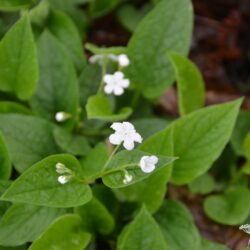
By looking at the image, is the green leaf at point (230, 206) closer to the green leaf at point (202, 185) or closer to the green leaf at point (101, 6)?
the green leaf at point (202, 185)

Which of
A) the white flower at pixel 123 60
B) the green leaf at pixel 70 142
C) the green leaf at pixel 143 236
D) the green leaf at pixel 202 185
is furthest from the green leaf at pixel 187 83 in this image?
the green leaf at pixel 143 236

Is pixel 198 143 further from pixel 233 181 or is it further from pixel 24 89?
pixel 24 89

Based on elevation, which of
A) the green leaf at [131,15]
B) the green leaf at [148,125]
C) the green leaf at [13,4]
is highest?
the green leaf at [13,4]

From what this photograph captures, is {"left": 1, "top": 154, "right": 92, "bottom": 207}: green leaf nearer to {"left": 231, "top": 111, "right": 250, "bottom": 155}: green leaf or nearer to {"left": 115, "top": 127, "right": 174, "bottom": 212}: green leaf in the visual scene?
{"left": 115, "top": 127, "right": 174, "bottom": 212}: green leaf

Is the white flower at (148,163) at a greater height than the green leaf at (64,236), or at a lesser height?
greater

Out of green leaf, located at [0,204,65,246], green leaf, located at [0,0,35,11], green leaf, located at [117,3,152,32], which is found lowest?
green leaf, located at [0,204,65,246]

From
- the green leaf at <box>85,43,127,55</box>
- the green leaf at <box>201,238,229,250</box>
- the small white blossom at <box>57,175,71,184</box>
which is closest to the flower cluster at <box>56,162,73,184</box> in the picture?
the small white blossom at <box>57,175,71,184</box>

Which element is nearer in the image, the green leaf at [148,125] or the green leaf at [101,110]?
the green leaf at [101,110]

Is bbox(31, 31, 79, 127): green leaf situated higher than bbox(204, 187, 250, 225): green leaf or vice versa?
bbox(31, 31, 79, 127): green leaf
